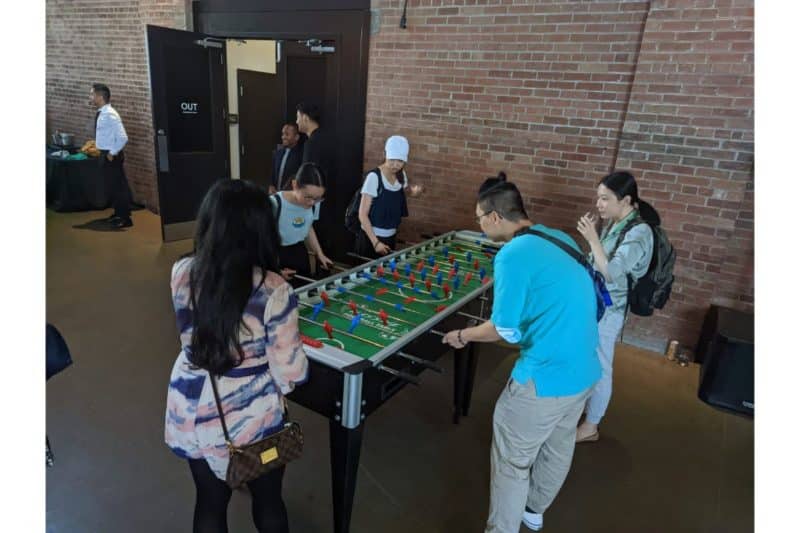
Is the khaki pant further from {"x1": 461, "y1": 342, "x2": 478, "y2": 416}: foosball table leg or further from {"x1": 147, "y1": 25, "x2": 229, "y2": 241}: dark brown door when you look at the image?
{"x1": 147, "y1": 25, "x2": 229, "y2": 241}: dark brown door

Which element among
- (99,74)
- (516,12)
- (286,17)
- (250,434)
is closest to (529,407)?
(250,434)

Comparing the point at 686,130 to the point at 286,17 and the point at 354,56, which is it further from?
the point at 286,17

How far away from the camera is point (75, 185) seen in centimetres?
676

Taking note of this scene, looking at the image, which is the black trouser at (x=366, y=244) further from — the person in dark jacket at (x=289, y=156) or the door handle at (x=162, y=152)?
the door handle at (x=162, y=152)

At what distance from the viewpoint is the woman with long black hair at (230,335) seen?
1325 millimetres

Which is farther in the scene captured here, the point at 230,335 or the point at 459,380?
the point at 459,380

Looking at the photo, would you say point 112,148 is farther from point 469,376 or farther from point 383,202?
point 469,376

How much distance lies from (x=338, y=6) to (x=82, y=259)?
3.66 metres

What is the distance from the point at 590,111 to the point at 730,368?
214 cm


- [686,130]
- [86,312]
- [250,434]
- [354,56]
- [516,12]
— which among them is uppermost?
[516,12]

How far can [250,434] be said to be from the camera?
1480 mm

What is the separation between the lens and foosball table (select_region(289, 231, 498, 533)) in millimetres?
1800

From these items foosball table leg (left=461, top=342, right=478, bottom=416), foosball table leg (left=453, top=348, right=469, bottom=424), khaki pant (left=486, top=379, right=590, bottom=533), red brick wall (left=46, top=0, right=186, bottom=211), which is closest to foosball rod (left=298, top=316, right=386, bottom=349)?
khaki pant (left=486, top=379, right=590, bottom=533)

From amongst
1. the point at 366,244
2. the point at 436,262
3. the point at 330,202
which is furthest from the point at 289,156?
the point at 436,262
